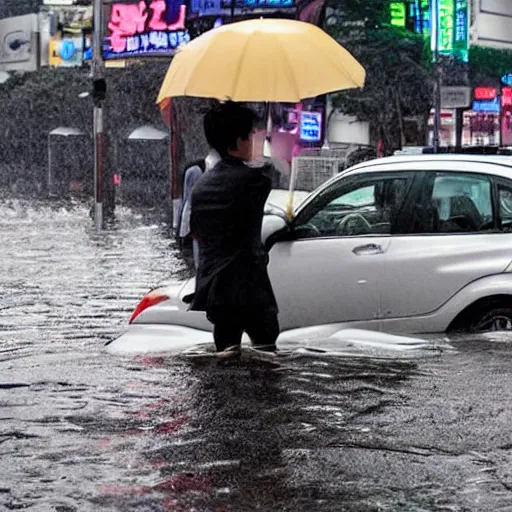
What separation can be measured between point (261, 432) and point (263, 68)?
10.1 feet

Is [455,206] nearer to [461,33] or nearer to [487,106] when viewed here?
[461,33]

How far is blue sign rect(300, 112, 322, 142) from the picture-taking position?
37.0 metres

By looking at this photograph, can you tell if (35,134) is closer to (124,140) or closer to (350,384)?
(124,140)

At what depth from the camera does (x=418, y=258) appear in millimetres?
8305

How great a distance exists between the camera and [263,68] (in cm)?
813

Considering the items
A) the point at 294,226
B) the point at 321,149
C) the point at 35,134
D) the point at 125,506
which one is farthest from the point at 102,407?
the point at 35,134

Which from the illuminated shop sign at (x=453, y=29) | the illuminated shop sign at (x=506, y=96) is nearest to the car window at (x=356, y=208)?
the illuminated shop sign at (x=453, y=29)

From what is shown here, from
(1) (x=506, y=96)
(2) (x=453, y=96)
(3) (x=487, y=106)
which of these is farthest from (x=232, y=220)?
(1) (x=506, y=96)

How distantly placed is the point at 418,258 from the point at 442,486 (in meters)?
3.60

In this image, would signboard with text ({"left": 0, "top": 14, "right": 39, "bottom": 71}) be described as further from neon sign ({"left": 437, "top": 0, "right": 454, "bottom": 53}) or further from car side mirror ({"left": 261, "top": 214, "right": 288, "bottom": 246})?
car side mirror ({"left": 261, "top": 214, "right": 288, "bottom": 246})

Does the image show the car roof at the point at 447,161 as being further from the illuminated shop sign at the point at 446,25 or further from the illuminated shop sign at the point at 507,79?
the illuminated shop sign at the point at 507,79

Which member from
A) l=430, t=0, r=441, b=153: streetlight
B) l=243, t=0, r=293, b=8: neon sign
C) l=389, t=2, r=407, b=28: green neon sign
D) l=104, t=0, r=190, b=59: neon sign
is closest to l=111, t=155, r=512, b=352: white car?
l=430, t=0, r=441, b=153: streetlight

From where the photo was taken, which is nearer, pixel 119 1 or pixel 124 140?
pixel 119 1

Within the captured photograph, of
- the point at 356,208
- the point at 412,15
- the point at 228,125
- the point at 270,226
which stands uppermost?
the point at 412,15
